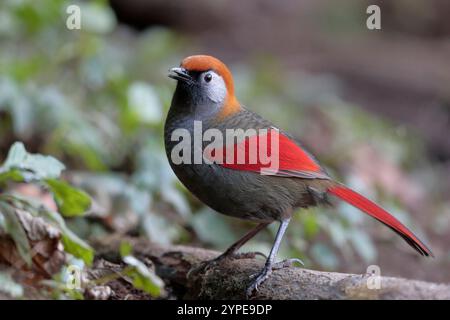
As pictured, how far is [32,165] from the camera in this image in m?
3.58

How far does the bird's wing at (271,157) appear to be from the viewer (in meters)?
3.78

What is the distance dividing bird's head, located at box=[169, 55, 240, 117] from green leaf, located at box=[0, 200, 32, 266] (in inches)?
41.5

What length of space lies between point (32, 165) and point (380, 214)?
5.64ft

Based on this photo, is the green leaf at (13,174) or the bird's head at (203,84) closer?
the green leaf at (13,174)

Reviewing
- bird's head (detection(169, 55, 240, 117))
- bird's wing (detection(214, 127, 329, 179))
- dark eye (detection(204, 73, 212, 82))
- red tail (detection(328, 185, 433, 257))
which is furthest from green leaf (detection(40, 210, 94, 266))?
red tail (detection(328, 185, 433, 257))

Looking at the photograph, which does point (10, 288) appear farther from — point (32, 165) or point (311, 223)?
point (311, 223)

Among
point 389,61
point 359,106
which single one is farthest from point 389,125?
point 389,61

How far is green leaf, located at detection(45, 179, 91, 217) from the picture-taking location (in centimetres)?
367

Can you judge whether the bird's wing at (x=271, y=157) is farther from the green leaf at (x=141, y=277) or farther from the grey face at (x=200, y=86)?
the green leaf at (x=141, y=277)

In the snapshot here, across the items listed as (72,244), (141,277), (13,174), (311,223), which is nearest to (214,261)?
(141,277)

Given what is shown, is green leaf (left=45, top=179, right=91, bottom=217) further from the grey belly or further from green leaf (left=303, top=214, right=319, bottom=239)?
green leaf (left=303, top=214, right=319, bottom=239)

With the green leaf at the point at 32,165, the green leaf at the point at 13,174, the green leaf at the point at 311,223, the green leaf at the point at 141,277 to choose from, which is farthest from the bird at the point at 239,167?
the green leaf at the point at 311,223

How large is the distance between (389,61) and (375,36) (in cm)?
127

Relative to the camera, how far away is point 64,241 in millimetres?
3654
